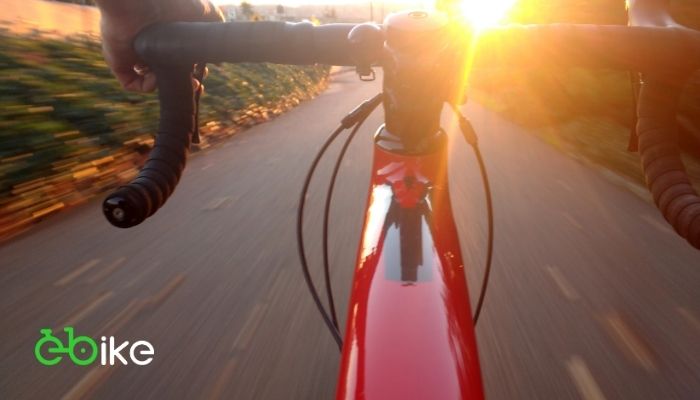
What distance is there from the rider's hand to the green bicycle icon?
1.77 metres

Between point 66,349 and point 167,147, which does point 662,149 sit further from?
point 66,349

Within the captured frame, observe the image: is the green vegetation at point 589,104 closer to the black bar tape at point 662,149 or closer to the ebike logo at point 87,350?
the black bar tape at point 662,149

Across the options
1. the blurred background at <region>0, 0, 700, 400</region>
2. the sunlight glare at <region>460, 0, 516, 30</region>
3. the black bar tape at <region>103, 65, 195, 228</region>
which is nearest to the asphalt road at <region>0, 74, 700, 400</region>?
the blurred background at <region>0, 0, 700, 400</region>

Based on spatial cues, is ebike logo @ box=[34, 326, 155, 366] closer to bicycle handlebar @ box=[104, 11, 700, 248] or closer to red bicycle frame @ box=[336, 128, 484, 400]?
bicycle handlebar @ box=[104, 11, 700, 248]

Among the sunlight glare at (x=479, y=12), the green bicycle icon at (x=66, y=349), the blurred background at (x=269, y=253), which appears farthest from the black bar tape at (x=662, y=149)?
the green bicycle icon at (x=66, y=349)

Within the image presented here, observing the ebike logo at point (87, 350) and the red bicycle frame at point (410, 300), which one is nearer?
the red bicycle frame at point (410, 300)

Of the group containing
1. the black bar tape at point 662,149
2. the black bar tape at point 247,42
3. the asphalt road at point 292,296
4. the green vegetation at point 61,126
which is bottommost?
the asphalt road at point 292,296

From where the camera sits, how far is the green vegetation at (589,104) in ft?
17.0

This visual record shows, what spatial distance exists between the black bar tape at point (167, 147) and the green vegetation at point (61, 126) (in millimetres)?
3564

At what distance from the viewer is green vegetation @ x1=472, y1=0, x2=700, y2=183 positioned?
517cm

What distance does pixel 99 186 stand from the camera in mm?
5242

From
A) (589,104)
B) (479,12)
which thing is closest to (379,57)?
(479,12)

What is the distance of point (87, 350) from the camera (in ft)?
8.54

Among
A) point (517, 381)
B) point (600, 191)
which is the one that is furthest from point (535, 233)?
point (517, 381)
